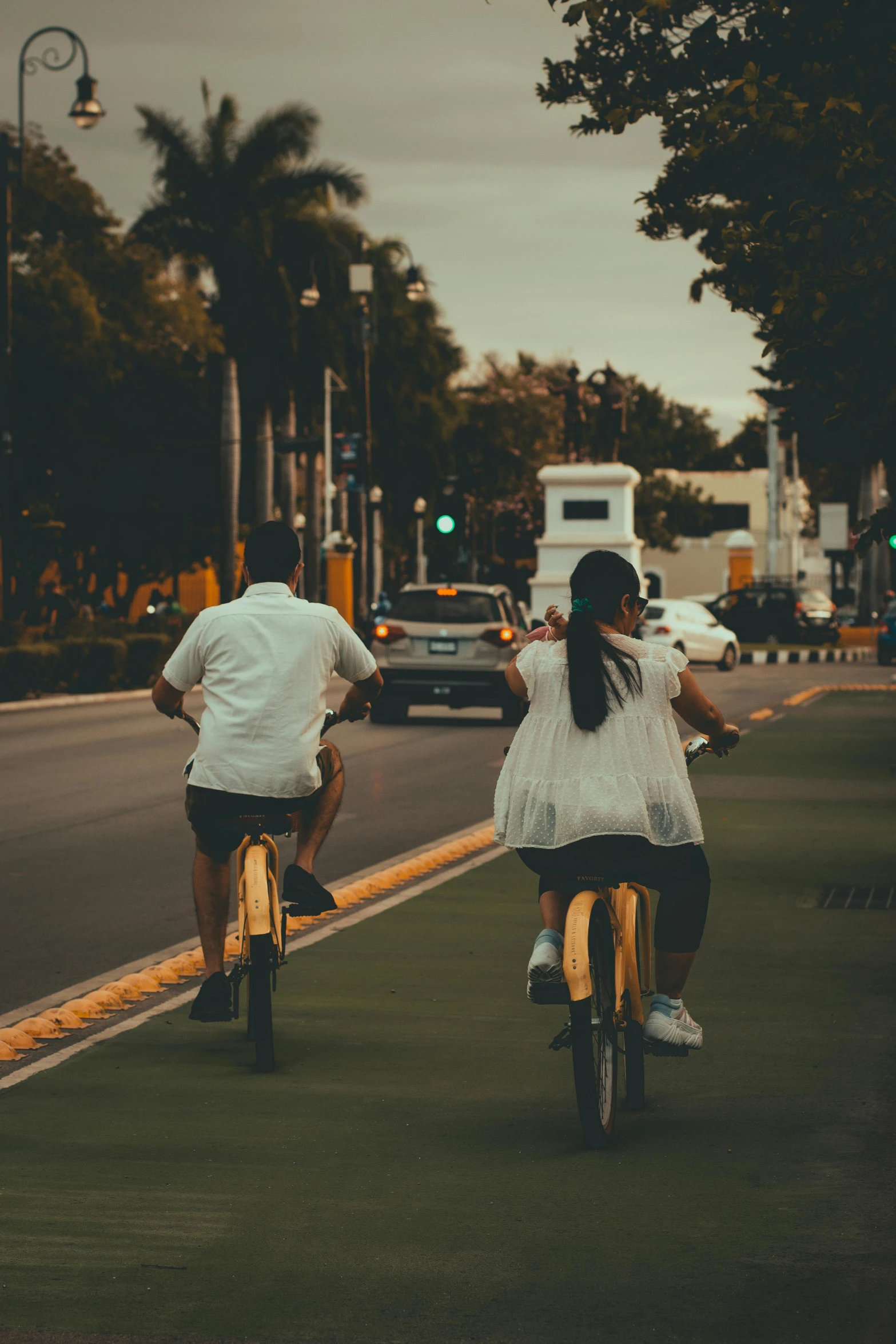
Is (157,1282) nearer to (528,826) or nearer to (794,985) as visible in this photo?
(528,826)

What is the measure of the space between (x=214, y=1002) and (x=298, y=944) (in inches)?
A: 92.3

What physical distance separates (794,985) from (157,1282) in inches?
164

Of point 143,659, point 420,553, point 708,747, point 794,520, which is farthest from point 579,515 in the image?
point 794,520

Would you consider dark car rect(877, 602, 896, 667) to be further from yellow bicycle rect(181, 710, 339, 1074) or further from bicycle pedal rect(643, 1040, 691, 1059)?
bicycle pedal rect(643, 1040, 691, 1059)

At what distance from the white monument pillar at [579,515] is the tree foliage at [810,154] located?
32655mm

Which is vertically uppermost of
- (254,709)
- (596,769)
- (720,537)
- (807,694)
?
(720,537)

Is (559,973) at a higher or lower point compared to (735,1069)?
higher

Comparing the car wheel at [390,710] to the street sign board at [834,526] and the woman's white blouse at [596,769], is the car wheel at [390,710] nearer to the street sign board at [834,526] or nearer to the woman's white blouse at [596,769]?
the woman's white blouse at [596,769]

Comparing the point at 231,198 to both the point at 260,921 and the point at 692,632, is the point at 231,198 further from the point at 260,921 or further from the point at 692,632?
the point at 260,921

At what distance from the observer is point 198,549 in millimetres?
60375

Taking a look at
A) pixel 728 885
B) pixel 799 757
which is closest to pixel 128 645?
pixel 799 757

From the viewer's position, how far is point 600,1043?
5.71 meters

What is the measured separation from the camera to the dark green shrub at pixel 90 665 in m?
30.9

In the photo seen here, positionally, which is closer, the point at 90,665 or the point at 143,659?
the point at 90,665
